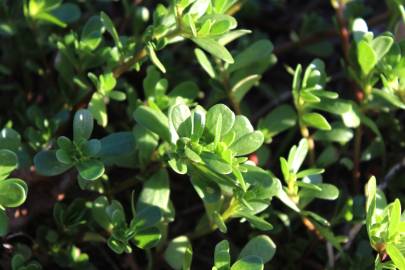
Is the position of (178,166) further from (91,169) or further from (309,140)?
(309,140)

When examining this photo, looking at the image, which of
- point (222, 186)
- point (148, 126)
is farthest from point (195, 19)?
point (222, 186)

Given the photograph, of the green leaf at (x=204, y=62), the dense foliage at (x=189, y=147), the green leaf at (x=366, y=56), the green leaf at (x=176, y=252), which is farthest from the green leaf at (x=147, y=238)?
the green leaf at (x=366, y=56)

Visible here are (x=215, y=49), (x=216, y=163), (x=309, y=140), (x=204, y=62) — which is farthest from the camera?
(x=309, y=140)

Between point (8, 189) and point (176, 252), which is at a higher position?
point (8, 189)

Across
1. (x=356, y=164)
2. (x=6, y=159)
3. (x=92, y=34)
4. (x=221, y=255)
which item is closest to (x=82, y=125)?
(x=6, y=159)

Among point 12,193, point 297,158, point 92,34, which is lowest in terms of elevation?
point 297,158

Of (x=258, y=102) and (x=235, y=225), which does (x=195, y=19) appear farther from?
(x=258, y=102)

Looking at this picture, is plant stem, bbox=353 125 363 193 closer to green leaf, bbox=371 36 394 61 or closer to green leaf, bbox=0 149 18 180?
green leaf, bbox=371 36 394 61

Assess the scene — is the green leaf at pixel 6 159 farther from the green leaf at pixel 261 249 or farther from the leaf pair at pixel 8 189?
the green leaf at pixel 261 249
